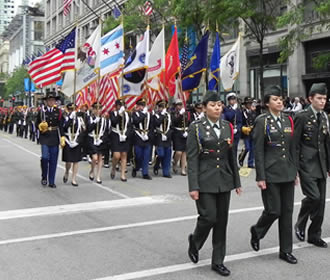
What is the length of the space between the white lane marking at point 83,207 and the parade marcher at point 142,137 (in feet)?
8.61

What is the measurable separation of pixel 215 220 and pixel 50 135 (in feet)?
22.0

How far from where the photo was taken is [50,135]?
11008 millimetres

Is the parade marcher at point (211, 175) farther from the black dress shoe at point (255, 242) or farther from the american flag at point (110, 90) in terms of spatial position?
the american flag at point (110, 90)

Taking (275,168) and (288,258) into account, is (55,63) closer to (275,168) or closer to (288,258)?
(275,168)

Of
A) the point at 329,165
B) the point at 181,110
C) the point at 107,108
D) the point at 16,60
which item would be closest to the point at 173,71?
the point at 181,110

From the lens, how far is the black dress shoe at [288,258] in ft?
17.7

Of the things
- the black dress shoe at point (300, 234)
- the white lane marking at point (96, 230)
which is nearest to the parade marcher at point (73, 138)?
the white lane marking at point (96, 230)

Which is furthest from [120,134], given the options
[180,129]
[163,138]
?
[180,129]

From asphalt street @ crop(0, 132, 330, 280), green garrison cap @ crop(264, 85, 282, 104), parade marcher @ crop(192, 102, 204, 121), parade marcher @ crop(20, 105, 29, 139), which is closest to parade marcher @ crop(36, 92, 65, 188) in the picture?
asphalt street @ crop(0, 132, 330, 280)

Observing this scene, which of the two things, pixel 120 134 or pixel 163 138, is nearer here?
pixel 120 134

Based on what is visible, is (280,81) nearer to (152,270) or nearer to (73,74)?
(73,74)

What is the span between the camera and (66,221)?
7.65 metres

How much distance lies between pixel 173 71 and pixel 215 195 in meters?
8.96

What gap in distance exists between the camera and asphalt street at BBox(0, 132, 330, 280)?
5188 millimetres
